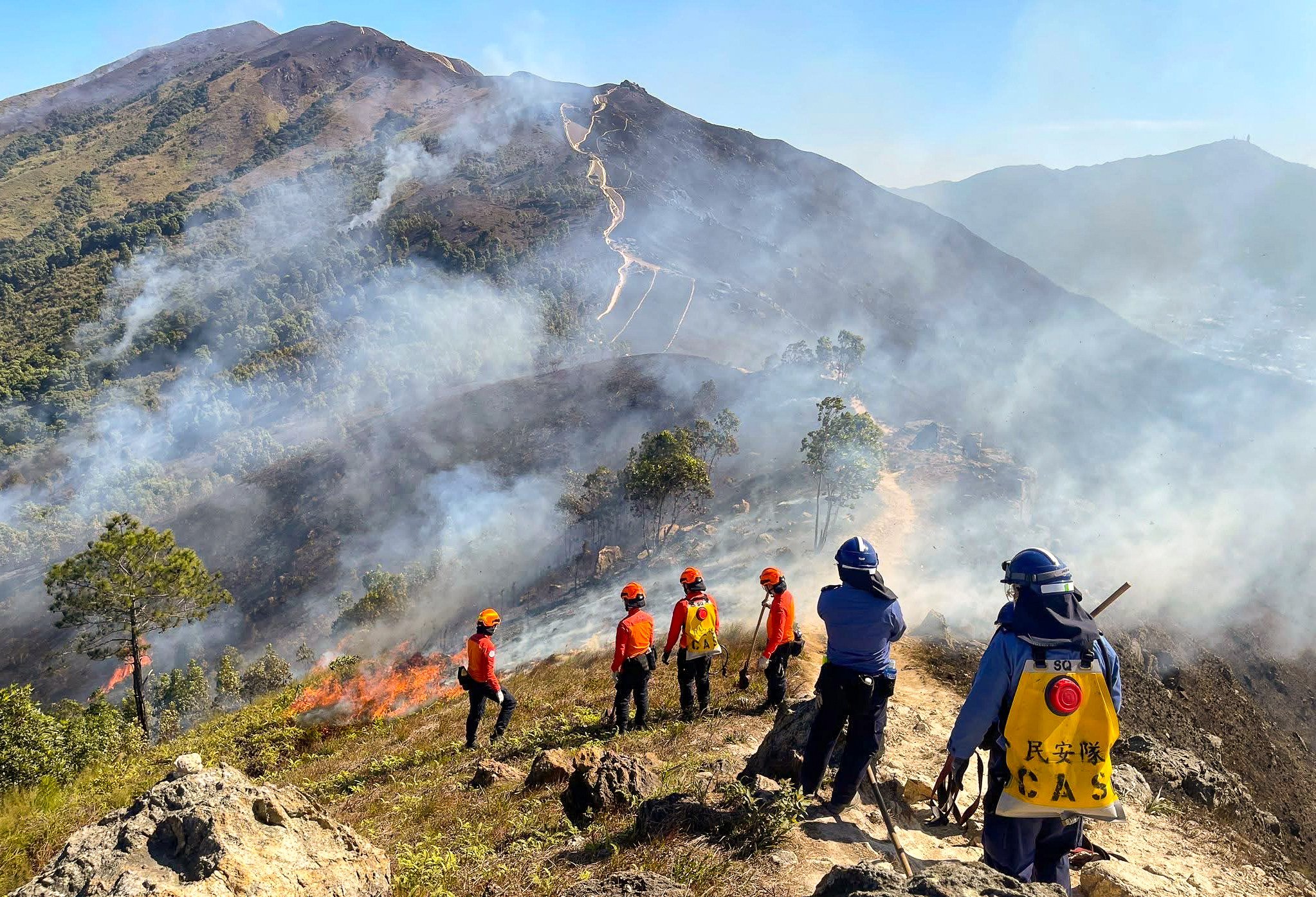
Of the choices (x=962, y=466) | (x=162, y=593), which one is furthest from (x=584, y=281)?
(x=162, y=593)

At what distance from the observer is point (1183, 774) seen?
9.23m

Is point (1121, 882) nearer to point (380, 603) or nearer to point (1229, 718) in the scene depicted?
point (1229, 718)

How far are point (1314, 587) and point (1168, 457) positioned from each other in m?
28.6

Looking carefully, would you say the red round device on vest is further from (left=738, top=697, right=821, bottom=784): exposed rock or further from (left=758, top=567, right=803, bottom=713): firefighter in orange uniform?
(left=758, top=567, right=803, bottom=713): firefighter in orange uniform

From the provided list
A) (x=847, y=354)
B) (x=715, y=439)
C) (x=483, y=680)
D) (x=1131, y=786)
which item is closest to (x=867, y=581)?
(x=1131, y=786)

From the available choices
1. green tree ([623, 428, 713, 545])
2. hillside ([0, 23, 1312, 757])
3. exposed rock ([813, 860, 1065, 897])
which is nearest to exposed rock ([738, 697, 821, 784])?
exposed rock ([813, 860, 1065, 897])

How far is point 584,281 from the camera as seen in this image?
103 metres

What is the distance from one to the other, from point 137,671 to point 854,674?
23.5 metres

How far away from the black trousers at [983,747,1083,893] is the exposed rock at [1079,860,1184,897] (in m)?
1.46

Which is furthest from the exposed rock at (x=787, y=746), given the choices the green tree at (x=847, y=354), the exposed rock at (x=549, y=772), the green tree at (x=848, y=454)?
the green tree at (x=847, y=354)

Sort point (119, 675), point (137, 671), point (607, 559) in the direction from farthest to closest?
point (119, 675), point (607, 559), point (137, 671)

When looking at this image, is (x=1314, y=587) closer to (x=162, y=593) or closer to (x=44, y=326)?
(x=162, y=593)

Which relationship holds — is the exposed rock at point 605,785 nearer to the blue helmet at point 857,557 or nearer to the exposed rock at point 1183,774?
the blue helmet at point 857,557

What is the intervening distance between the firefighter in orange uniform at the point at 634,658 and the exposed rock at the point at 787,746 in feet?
7.74
